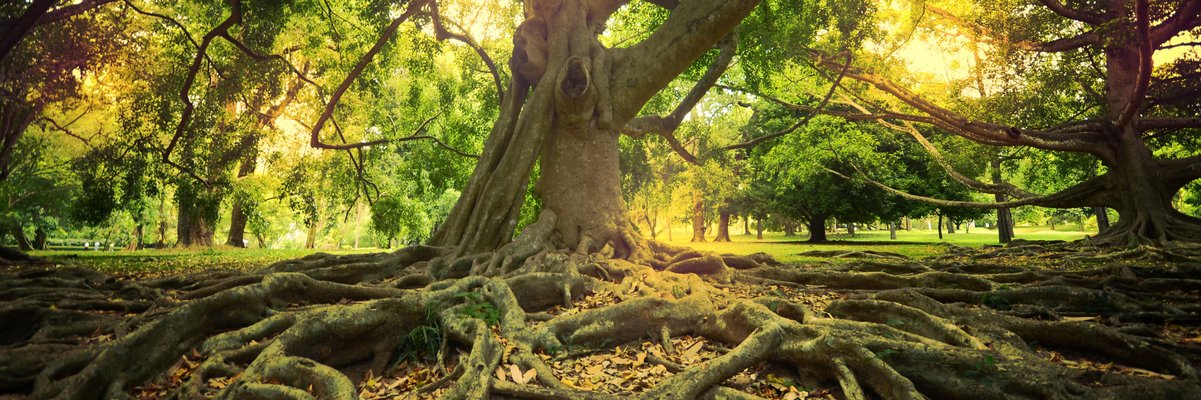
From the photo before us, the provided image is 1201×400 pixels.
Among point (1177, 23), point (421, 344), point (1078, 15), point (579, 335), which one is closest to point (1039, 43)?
point (1078, 15)

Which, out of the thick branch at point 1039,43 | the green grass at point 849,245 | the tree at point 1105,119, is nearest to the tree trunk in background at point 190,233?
the green grass at point 849,245

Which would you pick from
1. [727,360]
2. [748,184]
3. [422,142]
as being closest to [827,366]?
[727,360]

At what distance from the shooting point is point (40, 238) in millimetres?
36594

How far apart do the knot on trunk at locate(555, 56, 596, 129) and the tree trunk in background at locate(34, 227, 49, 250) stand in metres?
43.0

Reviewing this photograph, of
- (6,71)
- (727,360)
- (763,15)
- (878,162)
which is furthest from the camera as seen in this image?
(878,162)

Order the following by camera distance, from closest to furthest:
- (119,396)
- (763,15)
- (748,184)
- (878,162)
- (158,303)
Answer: (119,396), (158,303), (763,15), (878,162), (748,184)

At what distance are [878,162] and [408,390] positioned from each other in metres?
20.7

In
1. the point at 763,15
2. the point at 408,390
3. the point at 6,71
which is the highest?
the point at 763,15

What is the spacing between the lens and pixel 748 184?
30.3 meters

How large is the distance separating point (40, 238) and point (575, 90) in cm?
4785

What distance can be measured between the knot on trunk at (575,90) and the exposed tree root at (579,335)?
2.52m

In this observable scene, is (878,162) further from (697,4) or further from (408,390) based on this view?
(408,390)

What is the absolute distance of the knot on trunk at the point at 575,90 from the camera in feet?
24.5

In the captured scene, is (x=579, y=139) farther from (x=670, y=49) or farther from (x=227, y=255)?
(x=227, y=255)
